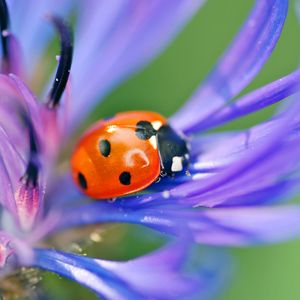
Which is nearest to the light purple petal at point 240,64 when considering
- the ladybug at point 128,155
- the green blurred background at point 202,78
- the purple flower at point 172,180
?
the purple flower at point 172,180

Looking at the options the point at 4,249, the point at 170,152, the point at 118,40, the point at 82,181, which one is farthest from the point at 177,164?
the point at 118,40

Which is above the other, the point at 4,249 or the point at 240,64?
the point at 240,64

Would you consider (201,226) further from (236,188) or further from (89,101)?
(89,101)

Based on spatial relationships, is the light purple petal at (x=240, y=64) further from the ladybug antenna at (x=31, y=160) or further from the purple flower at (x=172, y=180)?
the ladybug antenna at (x=31, y=160)

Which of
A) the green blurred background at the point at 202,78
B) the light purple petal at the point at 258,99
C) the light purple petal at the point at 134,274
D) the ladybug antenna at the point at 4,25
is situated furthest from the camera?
the green blurred background at the point at 202,78

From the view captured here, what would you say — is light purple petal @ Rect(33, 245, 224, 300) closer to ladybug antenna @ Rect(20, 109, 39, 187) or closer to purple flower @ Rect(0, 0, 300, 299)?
purple flower @ Rect(0, 0, 300, 299)

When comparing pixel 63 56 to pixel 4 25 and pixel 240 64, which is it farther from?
pixel 240 64

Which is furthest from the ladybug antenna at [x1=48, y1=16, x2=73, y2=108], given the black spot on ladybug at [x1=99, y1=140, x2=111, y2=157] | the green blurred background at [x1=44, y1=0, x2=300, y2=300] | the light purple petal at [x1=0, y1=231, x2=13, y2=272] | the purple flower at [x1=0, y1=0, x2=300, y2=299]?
the green blurred background at [x1=44, y1=0, x2=300, y2=300]
